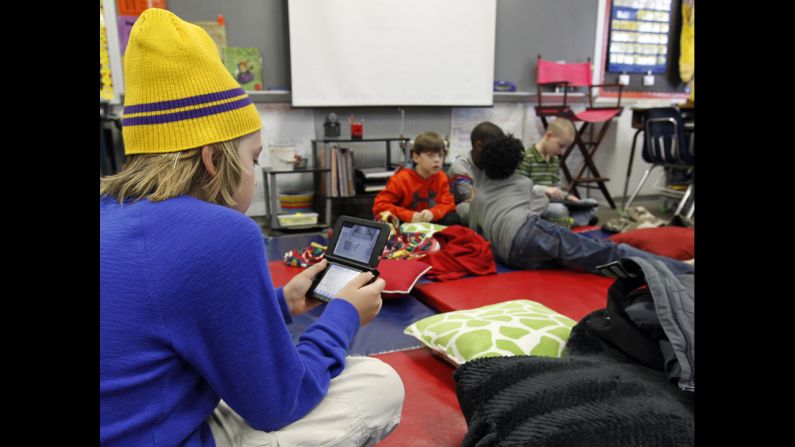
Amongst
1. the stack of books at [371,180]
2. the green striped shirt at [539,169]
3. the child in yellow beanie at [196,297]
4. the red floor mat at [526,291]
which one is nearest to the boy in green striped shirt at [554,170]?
the green striped shirt at [539,169]

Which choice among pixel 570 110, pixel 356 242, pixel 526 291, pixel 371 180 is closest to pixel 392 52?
pixel 371 180

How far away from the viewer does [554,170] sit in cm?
353

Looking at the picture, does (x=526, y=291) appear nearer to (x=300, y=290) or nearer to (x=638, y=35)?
(x=300, y=290)

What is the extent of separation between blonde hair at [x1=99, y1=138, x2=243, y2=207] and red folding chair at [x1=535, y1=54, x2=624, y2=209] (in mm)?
3946

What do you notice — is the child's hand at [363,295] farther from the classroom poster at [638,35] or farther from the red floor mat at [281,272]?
the classroom poster at [638,35]

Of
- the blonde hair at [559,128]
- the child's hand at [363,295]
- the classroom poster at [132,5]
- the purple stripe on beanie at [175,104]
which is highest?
the classroom poster at [132,5]

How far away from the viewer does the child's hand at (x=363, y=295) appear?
3.14ft

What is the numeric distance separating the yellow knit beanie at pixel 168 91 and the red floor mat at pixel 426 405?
2.45 ft

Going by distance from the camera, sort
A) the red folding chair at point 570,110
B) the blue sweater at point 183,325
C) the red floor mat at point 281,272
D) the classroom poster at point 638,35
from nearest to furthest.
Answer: the blue sweater at point 183,325
the red floor mat at point 281,272
the red folding chair at point 570,110
the classroom poster at point 638,35

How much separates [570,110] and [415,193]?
209 cm

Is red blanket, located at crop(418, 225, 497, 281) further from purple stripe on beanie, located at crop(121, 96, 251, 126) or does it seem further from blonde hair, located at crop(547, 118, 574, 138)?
purple stripe on beanie, located at crop(121, 96, 251, 126)

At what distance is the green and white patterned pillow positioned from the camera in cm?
137

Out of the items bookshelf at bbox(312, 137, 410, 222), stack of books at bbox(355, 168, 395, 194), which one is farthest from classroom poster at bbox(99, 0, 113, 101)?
stack of books at bbox(355, 168, 395, 194)
